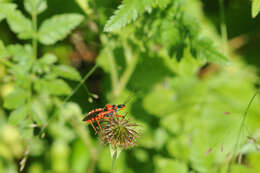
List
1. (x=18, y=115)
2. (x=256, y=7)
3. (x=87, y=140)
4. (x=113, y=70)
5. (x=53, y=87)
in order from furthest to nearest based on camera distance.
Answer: (x=87, y=140)
(x=113, y=70)
(x=53, y=87)
(x=18, y=115)
(x=256, y=7)

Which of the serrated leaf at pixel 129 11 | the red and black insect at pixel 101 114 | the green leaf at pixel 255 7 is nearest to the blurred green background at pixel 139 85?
the serrated leaf at pixel 129 11

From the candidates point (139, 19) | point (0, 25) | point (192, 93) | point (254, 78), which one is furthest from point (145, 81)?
point (0, 25)

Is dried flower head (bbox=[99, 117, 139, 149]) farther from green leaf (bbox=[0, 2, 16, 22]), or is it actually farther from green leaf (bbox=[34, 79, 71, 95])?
green leaf (bbox=[0, 2, 16, 22])

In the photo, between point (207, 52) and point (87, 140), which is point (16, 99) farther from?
point (207, 52)

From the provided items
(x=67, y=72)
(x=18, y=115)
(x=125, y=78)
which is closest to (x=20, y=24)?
(x=67, y=72)

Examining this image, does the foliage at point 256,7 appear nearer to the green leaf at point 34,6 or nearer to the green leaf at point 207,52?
the green leaf at point 207,52

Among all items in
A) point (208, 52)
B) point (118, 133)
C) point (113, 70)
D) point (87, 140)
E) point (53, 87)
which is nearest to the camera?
point (118, 133)

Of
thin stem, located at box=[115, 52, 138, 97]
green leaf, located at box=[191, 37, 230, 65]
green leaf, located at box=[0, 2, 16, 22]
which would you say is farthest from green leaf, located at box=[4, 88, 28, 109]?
green leaf, located at box=[191, 37, 230, 65]
